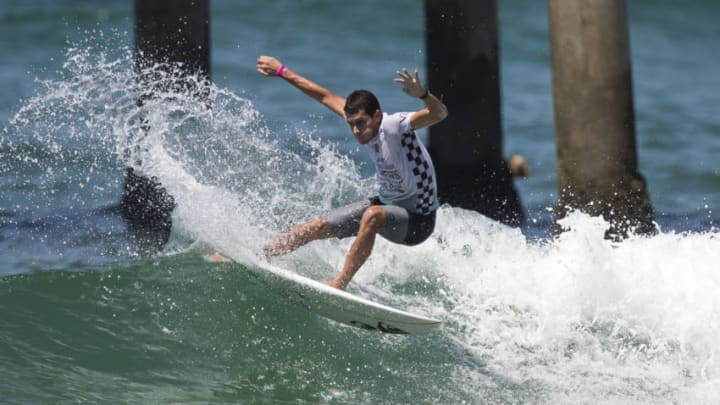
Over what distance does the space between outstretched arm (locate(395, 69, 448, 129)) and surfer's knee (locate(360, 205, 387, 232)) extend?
654 millimetres

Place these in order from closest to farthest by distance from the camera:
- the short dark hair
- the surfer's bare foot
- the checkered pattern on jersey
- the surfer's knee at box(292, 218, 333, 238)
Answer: the short dark hair < the checkered pattern on jersey < the surfer's knee at box(292, 218, 333, 238) < the surfer's bare foot

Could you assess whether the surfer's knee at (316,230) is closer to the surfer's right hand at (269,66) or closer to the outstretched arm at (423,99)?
the outstretched arm at (423,99)

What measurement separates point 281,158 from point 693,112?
12458 millimetres

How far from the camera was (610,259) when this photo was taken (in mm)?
9211

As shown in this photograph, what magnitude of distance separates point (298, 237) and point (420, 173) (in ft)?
3.40

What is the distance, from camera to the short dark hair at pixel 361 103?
8180 mm

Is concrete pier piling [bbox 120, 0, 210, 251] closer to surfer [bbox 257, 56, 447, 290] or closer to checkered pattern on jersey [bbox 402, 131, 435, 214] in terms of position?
surfer [bbox 257, 56, 447, 290]

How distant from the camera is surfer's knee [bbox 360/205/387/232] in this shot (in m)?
8.27

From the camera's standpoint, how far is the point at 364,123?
27.1ft

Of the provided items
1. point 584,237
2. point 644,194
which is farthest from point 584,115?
point 584,237

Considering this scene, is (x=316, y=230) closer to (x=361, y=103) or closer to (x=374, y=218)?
(x=374, y=218)

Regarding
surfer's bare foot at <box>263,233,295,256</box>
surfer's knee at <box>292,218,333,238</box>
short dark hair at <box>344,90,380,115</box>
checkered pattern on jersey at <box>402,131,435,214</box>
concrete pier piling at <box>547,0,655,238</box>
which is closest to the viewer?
short dark hair at <box>344,90,380,115</box>

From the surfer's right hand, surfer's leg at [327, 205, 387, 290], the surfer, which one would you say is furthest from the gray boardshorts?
the surfer's right hand

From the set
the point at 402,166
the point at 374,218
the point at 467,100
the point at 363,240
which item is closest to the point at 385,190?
the point at 402,166
